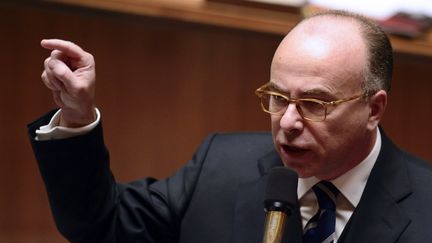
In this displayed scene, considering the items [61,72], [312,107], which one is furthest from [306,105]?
[61,72]

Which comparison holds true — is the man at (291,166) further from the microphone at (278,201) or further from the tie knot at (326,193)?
the microphone at (278,201)

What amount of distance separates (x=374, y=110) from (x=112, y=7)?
0.94 metres

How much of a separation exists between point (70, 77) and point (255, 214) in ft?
1.54

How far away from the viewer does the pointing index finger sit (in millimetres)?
1449

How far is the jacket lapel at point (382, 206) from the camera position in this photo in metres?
1.55

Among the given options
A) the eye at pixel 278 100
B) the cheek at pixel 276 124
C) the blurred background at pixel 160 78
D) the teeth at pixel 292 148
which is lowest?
the blurred background at pixel 160 78

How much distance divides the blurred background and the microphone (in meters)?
1.05

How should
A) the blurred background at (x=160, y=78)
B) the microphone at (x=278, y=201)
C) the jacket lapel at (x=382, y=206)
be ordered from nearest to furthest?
the microphone at (x=278, y=201) → the jacket lapel at (x=382, y=206) → the blurred background at (x=160, y=78)

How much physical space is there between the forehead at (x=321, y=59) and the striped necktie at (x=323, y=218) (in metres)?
0.22

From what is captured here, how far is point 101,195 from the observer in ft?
5.32

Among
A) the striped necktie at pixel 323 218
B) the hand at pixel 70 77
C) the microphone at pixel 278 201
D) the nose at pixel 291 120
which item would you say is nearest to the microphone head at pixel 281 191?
the microphone at pixel 278 201

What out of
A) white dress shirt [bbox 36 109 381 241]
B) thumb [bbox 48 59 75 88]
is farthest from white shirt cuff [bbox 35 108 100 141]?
thumb [bbox 48 59 75 88]

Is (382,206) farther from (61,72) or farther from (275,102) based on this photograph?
(61,72)

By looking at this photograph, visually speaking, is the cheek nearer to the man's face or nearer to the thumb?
the man's face
